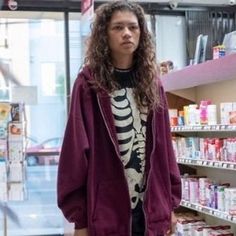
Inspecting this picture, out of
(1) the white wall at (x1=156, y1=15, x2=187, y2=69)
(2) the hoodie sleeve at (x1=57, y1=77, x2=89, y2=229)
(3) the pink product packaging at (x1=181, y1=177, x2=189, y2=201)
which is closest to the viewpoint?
(2) the hoodie sleeve at (x1=57, y1=77, x2=89, y2=229)

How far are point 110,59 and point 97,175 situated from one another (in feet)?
1.45

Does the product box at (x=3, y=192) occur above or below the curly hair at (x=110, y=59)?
below

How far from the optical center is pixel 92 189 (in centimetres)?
171

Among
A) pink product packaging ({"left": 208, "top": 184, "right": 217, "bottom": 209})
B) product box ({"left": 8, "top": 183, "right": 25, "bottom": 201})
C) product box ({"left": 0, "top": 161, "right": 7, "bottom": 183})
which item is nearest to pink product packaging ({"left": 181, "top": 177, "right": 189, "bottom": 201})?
pink product packaging ({"left": 208, "top": 184, "right": 217, "bottom": 209})

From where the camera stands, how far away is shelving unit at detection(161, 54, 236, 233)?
3.47 metres

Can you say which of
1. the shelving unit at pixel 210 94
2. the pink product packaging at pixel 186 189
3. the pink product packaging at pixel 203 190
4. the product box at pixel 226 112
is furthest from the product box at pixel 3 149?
the product box at pixel 226 112

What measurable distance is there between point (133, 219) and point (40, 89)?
5186 mm

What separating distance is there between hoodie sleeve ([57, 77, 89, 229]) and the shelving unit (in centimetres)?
184

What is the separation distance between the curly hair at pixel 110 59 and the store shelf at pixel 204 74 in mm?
1509

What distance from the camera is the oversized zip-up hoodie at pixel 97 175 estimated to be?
170cm

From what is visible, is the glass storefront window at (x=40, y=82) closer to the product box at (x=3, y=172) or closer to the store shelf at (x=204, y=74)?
the product box at (x=3, y=172)

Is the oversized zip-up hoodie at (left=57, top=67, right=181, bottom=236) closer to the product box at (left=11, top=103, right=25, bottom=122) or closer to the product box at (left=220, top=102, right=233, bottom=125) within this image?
the product box at (left=220, top=102, right=233, bottom=125)

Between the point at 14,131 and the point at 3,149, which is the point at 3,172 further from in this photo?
the point at 14,131

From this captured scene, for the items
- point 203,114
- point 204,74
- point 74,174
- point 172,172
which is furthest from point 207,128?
point 74,174
